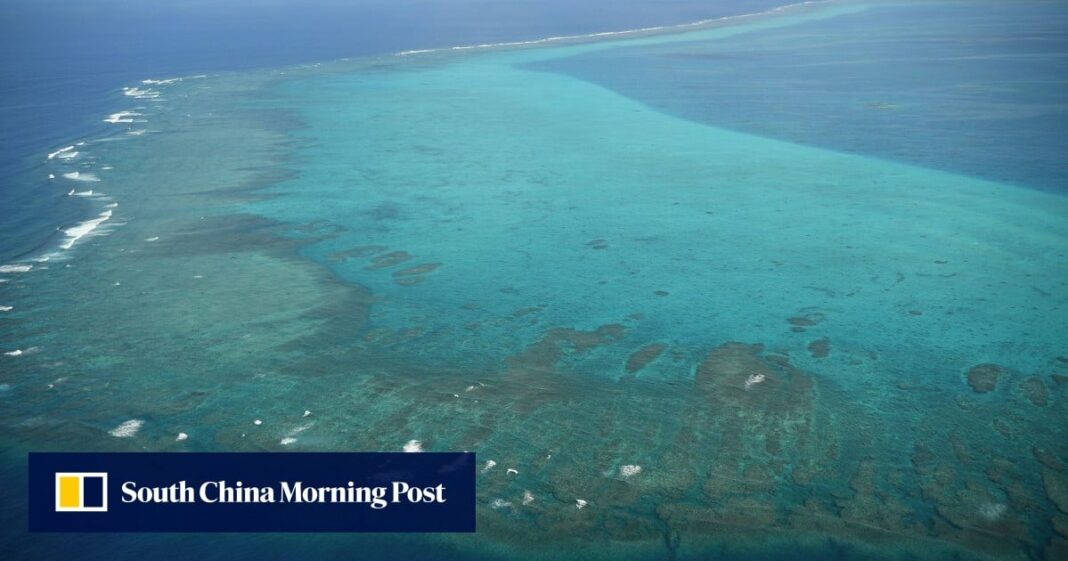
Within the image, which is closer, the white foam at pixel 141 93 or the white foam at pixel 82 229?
the white foam at pixel 82 229

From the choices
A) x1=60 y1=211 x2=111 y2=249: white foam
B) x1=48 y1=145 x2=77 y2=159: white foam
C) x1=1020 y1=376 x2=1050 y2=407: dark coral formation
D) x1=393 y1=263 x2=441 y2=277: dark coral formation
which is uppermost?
x1=48 y1=145 x2=77 y2=159: white foam

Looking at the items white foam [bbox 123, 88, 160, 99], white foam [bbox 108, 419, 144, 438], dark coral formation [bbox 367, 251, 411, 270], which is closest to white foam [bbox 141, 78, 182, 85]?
white foam [bbox 123, 88, 160, 99]

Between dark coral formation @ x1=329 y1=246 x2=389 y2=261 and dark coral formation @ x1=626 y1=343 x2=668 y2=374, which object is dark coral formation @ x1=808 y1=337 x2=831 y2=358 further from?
dark coral formation @ x1=329 y1=246 x2=389 y2=261

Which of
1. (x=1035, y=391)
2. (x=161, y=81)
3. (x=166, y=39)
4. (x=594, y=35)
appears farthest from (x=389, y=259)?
(x=166, y=39)

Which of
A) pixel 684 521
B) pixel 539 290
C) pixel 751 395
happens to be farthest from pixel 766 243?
pixel 684 521

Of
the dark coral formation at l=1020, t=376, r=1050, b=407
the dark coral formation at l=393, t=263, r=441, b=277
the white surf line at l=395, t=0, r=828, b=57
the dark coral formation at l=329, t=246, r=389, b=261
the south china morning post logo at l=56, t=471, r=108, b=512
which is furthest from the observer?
the white surf line at l=395, t=0, r=828, b=57

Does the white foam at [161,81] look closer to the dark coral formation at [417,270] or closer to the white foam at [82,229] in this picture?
the white foam at [82,229]

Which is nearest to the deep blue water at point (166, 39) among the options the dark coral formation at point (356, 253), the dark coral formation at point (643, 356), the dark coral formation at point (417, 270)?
the dark coral formation at point (356, 253)

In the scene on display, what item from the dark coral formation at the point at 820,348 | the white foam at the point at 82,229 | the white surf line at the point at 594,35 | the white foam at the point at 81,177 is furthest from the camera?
the white surf line at the point at 594,35
